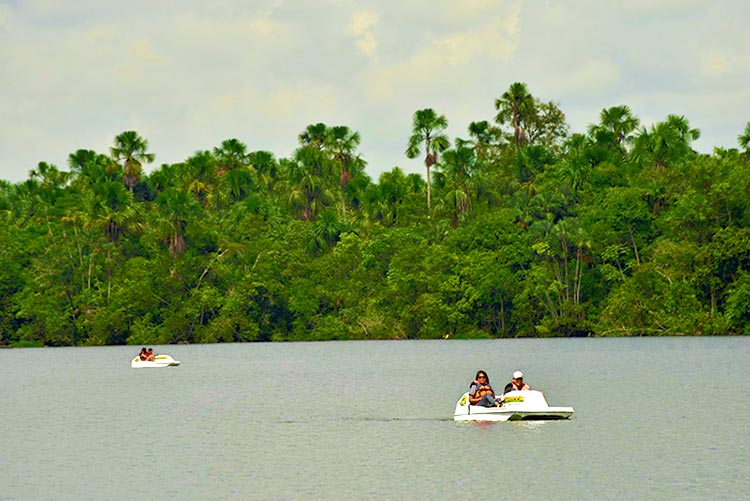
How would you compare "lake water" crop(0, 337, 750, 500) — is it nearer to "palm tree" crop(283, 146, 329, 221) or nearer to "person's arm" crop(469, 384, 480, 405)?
"person's arm" crop(469, 384, 480, 405)

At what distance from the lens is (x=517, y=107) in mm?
145000

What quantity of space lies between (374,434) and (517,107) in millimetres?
101200

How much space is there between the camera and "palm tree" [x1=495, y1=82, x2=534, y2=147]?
475 ft

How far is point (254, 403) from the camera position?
63312 millimetres

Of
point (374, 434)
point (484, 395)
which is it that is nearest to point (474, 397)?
point (484, 395)

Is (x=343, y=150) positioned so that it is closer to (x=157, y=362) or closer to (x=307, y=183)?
(x=307, y=183)

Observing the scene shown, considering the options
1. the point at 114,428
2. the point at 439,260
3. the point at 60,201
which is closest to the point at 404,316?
the point at 439,260

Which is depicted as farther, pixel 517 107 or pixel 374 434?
pixel 517 107

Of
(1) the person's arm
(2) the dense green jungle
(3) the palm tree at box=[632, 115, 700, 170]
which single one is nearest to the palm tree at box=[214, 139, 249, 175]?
(2) the dense green jungle

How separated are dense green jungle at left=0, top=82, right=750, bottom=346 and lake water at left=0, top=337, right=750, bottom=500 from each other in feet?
78.2

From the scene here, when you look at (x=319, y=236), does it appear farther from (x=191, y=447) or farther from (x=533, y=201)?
(x=191, y=447)

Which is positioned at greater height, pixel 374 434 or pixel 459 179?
pixel 459 179

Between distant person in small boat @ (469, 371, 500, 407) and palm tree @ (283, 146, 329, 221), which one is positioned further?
palm tree @ (283, 146, 329, 221)

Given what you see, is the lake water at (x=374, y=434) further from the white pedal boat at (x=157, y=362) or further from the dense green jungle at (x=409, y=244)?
the dense green jungle at (x=409, y=244)
